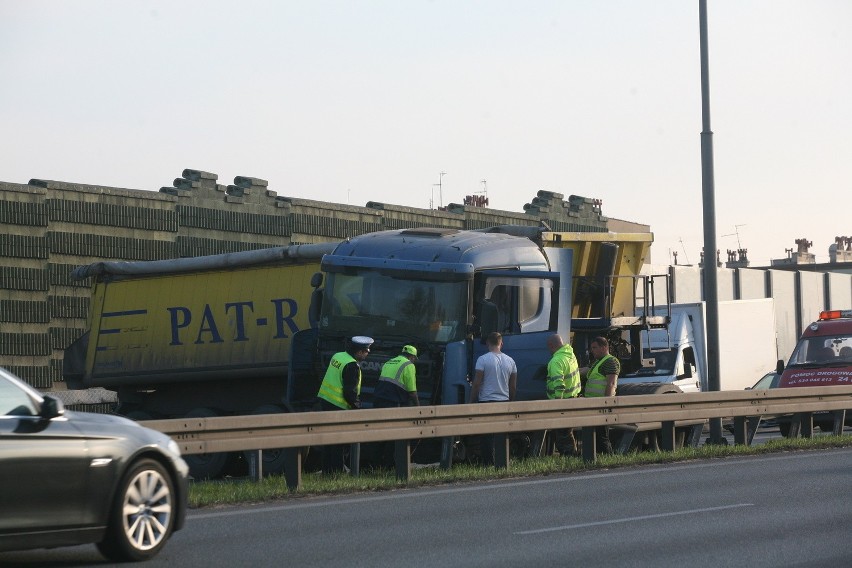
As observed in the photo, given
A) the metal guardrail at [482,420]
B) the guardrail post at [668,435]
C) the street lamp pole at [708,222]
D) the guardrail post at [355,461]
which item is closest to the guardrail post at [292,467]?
the metal guardrail at [482,420]

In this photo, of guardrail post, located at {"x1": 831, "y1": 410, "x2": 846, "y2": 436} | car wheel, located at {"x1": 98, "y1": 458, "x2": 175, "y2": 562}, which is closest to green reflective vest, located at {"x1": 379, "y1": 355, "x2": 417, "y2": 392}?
car wheel, located at {"x1": 98, "y1": 458, "x2": 175, "y2": 562}

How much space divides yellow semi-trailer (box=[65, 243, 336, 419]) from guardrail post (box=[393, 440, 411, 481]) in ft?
20.2

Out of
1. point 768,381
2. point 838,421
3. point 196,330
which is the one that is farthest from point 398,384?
point 768,381

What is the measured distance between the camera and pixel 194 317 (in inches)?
886

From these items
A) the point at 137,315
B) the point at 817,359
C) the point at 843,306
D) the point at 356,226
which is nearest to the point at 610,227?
the point at 843,306

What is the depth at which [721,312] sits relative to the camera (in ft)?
93.6

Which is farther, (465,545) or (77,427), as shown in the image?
(465,545)

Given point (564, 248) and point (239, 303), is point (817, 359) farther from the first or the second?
point (239, 303)

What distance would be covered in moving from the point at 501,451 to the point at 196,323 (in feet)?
25.1

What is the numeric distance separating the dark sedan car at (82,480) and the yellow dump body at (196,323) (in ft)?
38.8

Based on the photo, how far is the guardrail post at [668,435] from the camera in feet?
60.1

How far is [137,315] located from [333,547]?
13.8 m

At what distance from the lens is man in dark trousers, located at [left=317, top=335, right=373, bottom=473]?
16.2 meters

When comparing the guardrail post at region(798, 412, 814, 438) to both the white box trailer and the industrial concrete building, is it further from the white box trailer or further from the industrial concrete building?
the industrial concrete building
